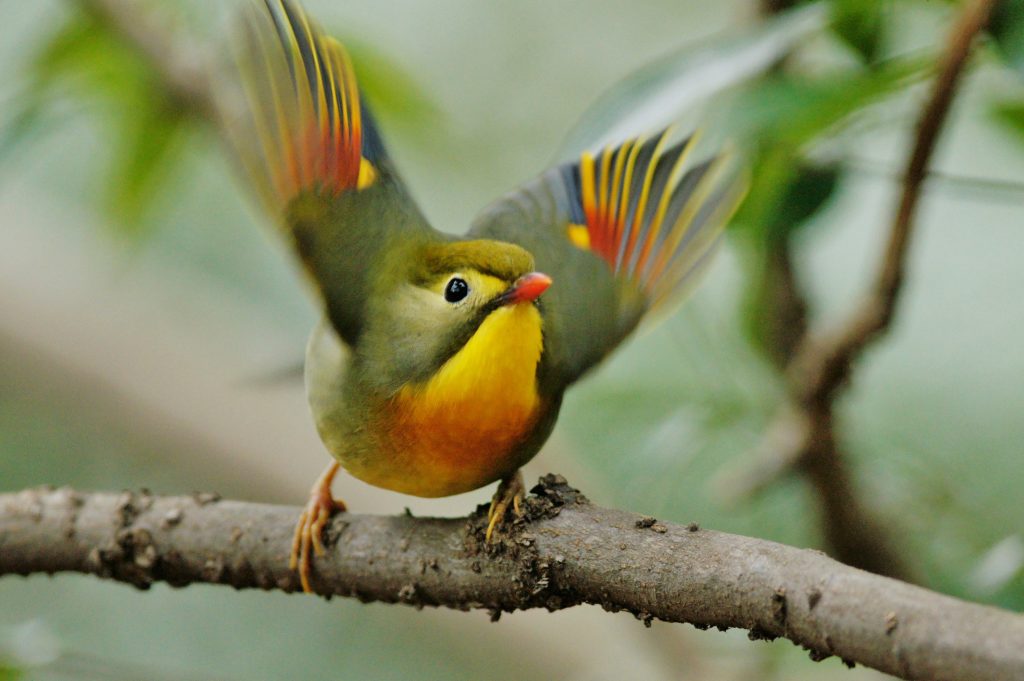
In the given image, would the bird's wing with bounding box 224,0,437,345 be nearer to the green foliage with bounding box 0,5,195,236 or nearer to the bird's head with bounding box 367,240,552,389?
the bird's head with bounding box 367,240,552,389

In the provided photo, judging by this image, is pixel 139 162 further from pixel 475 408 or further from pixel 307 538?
pixel 475 408

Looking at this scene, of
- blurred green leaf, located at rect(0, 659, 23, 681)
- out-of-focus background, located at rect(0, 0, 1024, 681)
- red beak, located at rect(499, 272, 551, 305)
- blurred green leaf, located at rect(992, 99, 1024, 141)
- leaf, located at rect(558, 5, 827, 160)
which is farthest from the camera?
out-of-focus background, located at rect(0, 0, 1024, 681)

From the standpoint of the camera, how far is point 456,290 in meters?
1.37

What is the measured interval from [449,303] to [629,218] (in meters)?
0.38

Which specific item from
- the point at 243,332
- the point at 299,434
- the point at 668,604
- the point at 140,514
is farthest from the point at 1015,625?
the point at 243,332

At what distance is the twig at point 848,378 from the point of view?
58.5 inches

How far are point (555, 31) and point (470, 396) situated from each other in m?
3.90

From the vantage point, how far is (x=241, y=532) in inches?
61.6

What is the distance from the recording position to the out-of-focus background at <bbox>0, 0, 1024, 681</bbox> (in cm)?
217

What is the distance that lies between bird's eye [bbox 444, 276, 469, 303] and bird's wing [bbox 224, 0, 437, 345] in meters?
0.12

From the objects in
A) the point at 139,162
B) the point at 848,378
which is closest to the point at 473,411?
the point at 848,378

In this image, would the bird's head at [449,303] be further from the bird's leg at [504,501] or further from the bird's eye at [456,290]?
the bird's leg at [504,501]

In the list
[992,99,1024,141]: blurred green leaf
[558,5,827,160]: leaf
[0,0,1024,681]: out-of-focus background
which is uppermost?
[558,5,827,160]: leaf

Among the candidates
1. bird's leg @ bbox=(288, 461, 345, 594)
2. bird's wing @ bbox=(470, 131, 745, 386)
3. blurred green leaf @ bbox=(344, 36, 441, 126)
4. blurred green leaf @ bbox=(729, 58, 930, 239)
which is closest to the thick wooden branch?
bird's leg @ bbox=(288, 461, 345, 594)
